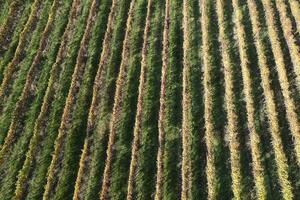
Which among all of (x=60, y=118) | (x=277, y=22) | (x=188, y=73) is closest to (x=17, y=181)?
(x=60, y=118)

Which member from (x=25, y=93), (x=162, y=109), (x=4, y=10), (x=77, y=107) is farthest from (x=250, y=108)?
(x=4, y=10)

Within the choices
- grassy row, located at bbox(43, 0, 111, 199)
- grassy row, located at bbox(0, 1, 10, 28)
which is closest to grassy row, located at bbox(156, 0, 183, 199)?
grassy row, located at bbox(43, 0, 111, 199)

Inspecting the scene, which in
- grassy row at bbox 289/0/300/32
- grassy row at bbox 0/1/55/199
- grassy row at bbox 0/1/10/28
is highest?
grassy row at bbox 0/1/10/28

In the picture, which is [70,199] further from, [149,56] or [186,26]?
[186,26]

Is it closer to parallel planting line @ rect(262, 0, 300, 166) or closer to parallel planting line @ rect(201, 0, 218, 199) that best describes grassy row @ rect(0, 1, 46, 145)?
parallel planting line @ rect(201, 0, 218, 199)

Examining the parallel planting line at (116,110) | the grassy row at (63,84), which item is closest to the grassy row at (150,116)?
the parallel planting line at (116,110)

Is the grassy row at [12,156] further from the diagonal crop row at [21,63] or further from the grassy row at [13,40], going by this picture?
the grassy row at [13,40]
